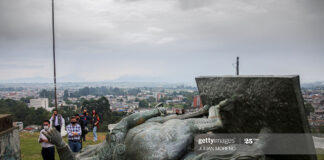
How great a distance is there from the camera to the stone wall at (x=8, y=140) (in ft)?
14.3

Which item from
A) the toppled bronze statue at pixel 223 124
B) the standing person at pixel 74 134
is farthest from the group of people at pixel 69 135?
the toppled bronze statue at pixel 223 124

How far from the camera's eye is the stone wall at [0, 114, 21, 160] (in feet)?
14.3

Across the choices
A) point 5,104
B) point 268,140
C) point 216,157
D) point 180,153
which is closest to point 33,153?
point 180,153

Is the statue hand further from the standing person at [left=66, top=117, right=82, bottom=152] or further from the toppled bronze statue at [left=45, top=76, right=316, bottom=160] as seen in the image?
the standing person at [left=66, top=117, right=82, bottom=152]

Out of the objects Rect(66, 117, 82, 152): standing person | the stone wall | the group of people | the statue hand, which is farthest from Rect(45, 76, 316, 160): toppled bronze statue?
Rect(66, 117, 82, 152): standing person

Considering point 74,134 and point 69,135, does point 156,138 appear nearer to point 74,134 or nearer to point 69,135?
point 74,134

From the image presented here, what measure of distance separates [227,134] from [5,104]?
28673 millimetres

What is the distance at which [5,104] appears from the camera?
27.4 m

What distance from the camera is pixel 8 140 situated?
4.52 metres

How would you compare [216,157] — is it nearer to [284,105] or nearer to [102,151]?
[284,105]

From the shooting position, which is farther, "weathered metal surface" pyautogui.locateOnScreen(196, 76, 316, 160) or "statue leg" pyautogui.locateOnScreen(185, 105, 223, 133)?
"statue leg" pyautogui.locateOnScreen(185, 105, 223, 133)

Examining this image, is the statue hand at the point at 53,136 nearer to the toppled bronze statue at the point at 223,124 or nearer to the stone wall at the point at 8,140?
the toppled bronze statue at the point at 223,124

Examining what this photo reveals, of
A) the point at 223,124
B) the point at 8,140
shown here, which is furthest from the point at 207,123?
the point at 8,140

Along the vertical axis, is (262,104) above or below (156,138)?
above
